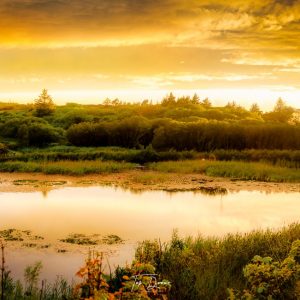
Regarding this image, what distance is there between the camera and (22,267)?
36.7 ft

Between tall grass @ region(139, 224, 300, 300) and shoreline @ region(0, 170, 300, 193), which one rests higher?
tall grass @ region(139, 224, 300, 300)

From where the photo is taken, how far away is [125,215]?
17703mm

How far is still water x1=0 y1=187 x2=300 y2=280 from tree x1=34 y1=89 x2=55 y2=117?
119 ft

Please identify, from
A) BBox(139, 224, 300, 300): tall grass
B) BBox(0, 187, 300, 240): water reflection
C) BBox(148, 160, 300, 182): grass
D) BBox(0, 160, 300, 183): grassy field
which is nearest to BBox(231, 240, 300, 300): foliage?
BBox(139, 224, 300, 300): tall grass

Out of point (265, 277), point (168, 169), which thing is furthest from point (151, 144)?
point (265, 277)

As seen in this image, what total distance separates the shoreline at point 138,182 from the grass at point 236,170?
1.02 metres

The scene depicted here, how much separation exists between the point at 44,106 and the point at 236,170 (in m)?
34.0

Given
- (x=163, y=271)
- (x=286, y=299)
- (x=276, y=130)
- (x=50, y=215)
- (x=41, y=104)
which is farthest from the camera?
(x=41, y=104)

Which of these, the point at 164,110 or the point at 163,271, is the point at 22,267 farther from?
the point at 164,110

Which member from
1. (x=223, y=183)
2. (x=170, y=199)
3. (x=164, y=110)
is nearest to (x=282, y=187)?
(x=223, y=183)

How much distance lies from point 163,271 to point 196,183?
17264mm

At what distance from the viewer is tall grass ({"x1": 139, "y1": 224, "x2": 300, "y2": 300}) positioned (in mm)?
8414

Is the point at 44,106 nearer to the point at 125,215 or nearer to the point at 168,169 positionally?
the point at 168,169

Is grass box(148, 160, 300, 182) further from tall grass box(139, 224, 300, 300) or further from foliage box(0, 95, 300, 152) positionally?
tall grass box(139, 224, 300, 300)
